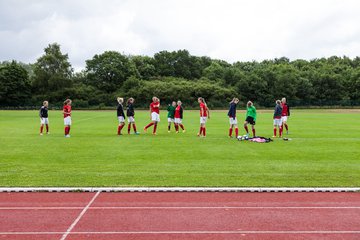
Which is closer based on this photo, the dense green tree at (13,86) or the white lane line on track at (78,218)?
the white lane line on track at (78,218)

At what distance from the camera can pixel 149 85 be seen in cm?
8594

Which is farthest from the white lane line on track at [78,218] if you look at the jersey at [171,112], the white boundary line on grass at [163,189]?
the jersey at [171,112]

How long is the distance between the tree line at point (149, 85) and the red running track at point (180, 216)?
2800 inches

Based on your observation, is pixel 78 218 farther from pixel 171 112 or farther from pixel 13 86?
pixel 13 86

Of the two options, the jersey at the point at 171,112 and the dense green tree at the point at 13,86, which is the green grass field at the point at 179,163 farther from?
the dense green tree at the point at 13,86

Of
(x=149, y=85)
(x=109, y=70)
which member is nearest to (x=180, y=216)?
(x=149, y=85)

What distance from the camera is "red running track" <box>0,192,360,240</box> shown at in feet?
22.5

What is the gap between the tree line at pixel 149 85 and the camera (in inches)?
3307

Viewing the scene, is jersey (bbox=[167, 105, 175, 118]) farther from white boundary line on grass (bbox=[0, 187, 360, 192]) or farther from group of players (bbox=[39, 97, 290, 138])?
white boundary line on grass (bbox=[0, 187, 360, 192])

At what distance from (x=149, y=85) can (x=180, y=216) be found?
78896 mm

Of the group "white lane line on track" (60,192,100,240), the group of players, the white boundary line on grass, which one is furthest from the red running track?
the group of players

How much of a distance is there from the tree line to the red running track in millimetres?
71130

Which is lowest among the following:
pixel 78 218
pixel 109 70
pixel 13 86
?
pixel 78 218

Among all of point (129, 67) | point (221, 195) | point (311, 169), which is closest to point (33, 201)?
point (221, 195)
